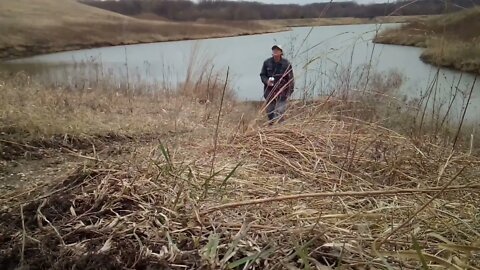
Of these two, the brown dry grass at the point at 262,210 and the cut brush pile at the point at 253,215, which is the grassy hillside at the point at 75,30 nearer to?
the brown dry grass at the point at 262,210

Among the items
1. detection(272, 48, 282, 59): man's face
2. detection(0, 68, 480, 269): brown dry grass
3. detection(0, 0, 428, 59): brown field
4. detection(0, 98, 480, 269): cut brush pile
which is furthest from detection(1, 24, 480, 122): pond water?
detection(0, 0, 428, 59): brown field

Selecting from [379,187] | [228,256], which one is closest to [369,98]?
[379,187]

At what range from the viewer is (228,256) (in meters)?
1.35

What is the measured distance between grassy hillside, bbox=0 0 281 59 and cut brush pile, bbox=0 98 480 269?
25.3 meters

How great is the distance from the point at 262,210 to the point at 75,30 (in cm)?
3522

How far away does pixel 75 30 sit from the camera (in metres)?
33.2

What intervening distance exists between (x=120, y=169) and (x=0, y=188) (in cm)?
93

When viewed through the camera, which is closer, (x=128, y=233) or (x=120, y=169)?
(x=128, y=233)

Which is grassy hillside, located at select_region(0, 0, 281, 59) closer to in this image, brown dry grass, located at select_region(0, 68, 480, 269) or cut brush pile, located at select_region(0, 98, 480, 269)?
brown dry grass, located at select_region(0, 68, 480, 269)

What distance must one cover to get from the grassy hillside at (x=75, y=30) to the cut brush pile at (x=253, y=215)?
83.1 feet

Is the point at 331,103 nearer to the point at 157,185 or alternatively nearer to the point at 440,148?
the point at 440,148

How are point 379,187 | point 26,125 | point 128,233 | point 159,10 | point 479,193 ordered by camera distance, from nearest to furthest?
point 128,233, point 479,193, point 379,187, point 26,125, point 159,10

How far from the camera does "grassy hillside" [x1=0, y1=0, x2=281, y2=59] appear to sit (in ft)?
92.3

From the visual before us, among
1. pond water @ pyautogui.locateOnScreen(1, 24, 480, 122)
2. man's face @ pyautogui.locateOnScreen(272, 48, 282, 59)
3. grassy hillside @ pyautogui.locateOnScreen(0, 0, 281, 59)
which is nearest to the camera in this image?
pond water @ pyautogui.locateOnScreen(1, 24, 480, 122)
